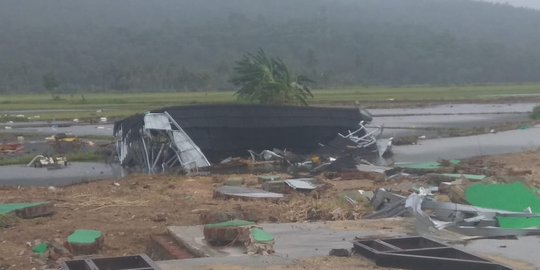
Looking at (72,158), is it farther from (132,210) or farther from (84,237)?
(84,237)

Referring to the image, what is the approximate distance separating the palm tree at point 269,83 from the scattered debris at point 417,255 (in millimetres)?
19720

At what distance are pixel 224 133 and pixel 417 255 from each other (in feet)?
46.0

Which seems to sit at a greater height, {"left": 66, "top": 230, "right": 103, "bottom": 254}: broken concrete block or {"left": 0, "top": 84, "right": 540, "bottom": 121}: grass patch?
{"left": 66, "top": 230, "right": 103, "bottom": 254}: broken concrete block

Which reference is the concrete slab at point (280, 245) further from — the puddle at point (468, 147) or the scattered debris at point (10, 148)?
the scattered debris at point (10, 148)

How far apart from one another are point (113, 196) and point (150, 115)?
6784 millimetres

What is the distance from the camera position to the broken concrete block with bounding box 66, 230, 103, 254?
8.81 metres

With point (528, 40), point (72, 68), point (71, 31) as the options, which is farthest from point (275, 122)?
point (528, 40)

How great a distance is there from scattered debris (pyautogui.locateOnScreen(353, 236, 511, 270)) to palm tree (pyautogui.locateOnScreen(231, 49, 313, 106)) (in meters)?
19.7

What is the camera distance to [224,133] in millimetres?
21125

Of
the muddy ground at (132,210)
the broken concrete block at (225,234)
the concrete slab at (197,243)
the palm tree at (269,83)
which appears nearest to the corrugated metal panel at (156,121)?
the muddy ground at (132,210)

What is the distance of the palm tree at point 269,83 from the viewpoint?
91.5 feet

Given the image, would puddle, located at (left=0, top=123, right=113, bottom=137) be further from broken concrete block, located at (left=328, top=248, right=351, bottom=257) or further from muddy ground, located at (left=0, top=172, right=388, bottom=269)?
broken concrete block, located at (left=328, top=248, right=351, bottom=257)

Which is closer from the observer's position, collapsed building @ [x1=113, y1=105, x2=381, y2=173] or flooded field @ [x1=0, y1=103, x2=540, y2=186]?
flooded field @ [x1=0, y1=103, x2=540, y2=186]

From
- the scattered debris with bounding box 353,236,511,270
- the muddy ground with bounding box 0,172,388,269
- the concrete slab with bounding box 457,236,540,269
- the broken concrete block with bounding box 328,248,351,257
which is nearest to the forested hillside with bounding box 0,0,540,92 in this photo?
the muddy ground with bounding box 0,172,388,269
